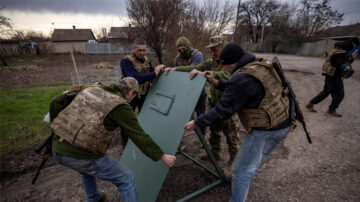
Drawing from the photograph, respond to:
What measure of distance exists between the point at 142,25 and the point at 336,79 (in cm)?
1026

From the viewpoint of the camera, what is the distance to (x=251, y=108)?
1.60 m

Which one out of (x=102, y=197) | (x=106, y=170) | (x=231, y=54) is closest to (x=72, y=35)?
(x=102, y=197)

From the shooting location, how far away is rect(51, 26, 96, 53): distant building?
117 feet

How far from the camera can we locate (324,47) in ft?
61.4

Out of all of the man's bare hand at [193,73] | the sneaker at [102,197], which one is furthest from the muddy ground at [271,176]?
the man's bare hand at [193,73]

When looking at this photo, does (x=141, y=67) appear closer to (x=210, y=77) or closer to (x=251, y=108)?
(x=210, y=77)

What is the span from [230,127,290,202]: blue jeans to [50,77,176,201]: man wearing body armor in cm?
72

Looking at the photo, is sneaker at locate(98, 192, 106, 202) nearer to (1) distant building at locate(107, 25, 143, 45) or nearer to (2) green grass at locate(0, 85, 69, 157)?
(2) green grass at locate(0, 85, 69, 157)

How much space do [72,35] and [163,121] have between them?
45.9 meters

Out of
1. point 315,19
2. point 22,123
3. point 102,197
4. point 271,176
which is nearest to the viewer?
point 102,197

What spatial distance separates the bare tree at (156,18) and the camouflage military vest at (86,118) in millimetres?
9815

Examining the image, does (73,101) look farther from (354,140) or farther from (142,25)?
(142,25)

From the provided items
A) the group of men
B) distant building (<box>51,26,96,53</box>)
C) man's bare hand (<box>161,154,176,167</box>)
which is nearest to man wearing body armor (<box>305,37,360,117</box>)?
the group of men

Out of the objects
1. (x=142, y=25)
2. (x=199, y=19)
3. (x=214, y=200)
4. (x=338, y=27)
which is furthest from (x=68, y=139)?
(x=338, y=27)
